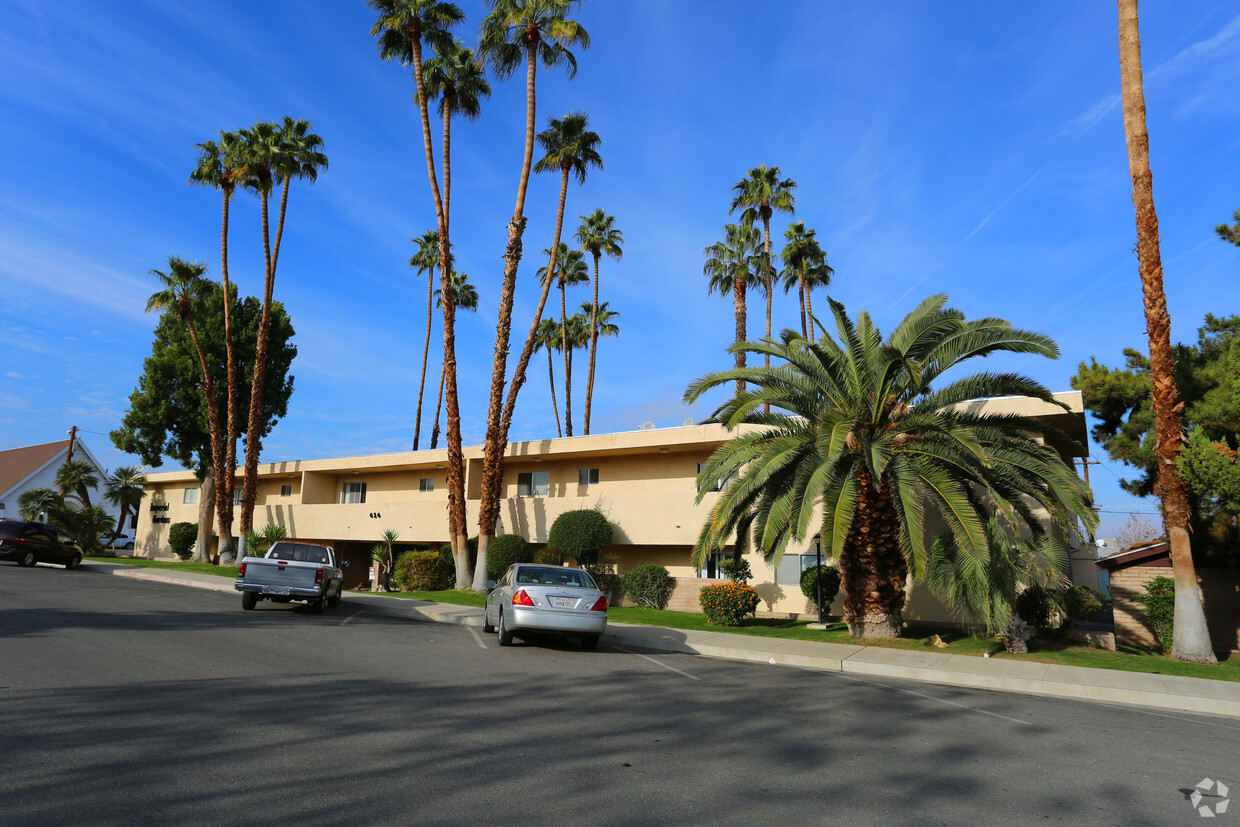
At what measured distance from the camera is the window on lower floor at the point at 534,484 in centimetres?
2980

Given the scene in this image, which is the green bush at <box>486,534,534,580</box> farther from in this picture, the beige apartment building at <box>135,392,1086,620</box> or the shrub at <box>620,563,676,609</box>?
the shrub at <box>620,563,676,609</box>

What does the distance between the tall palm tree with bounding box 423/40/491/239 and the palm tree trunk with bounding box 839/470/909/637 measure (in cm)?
1895

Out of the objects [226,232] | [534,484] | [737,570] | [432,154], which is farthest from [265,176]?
[737,570]

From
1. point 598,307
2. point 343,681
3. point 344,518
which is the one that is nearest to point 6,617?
point 343,681

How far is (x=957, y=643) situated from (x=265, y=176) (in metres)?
34.5

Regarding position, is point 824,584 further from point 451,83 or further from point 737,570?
point 451,83

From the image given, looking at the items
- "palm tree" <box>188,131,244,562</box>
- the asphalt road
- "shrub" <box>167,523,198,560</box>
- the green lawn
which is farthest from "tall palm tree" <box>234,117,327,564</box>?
the asphalt road

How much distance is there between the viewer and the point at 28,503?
4778 centimetres

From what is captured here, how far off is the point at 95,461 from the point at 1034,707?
241ft

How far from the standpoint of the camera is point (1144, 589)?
19234mm

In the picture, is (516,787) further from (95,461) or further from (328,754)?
(95,461)

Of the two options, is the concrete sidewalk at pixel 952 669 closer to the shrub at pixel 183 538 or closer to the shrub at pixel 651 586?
the shrub at pixel 651 586

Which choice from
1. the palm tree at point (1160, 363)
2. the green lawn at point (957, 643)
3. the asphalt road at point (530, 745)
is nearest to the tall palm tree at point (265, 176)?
the green lawn at point (957, 643)

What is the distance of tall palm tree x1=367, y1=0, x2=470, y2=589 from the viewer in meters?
26.2
